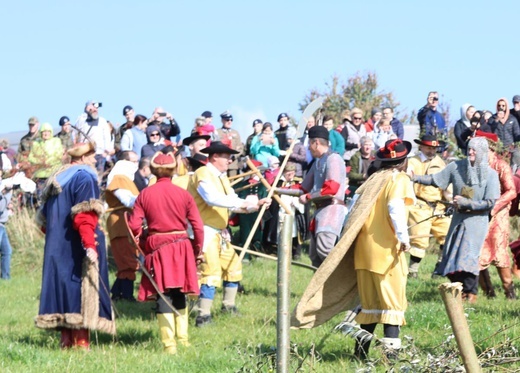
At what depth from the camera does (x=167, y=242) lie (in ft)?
31.5

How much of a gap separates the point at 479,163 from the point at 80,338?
14.7 feet

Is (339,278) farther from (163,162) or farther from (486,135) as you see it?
(486,135)

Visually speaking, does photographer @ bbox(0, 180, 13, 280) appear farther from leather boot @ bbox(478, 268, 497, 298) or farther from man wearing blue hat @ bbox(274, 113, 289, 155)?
leather boot @ bbox(478, 268, 497, 298)

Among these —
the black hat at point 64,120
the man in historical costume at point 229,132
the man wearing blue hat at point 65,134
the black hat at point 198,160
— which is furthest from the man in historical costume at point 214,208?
the black hat at point 64,120

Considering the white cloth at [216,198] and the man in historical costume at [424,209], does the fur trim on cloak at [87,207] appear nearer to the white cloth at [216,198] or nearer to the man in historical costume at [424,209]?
the white cloth at [216,198]

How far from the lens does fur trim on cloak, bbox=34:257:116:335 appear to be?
9336 mm

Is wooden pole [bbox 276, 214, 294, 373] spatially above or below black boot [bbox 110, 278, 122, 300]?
above

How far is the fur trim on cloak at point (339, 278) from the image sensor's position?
865cm

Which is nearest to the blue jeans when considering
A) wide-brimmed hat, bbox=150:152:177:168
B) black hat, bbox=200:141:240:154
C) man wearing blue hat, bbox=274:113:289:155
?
man wearing blue hat, bbox=274:113:289:155

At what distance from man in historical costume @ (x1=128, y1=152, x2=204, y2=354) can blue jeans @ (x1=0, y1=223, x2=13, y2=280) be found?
7.26 m

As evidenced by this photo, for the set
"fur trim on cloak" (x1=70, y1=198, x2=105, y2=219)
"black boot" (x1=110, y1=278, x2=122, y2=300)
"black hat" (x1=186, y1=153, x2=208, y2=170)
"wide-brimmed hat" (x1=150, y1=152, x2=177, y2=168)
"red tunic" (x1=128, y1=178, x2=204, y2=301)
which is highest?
"wide-brimmed hat" (x1=150, y1=152, x2=177, y2=168)

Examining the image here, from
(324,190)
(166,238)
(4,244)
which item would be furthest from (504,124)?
(166,238)

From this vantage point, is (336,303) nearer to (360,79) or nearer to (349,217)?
(349,217)

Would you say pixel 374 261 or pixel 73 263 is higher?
pixel 374 261
